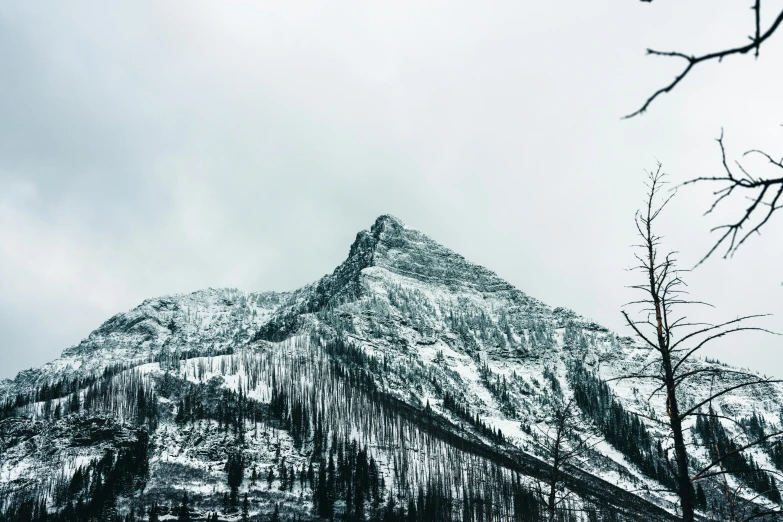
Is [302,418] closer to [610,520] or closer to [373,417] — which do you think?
[373,417]

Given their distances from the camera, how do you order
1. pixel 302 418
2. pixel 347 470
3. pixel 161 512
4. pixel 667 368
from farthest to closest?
pixel 302 418
pixel 347 470
pixel 161 512
pixel 667 368

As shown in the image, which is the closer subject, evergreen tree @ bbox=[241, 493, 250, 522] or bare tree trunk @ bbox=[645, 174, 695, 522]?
bare tree trunk @ bbox=[645, 174, 695, 522]

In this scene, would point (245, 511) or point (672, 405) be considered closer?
point (672, 405)

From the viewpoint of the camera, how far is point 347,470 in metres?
146

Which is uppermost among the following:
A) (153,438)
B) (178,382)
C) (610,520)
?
(178,382)

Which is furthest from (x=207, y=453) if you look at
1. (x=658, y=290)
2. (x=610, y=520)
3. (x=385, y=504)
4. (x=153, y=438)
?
A: (x=658, y=290)

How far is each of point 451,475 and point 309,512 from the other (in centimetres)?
4862

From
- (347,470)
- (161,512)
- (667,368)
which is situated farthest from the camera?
(347,470)

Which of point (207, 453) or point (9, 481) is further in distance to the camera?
point (207, 453)

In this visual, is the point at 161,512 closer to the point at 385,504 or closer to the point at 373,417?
the point at 385,504

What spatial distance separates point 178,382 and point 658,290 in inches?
7847

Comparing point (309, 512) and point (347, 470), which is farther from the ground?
point (347, 470)

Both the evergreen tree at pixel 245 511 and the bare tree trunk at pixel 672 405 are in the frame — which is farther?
the evergreen tree at pixel 245 511

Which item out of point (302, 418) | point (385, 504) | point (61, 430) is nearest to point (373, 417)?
point (302, 418)
